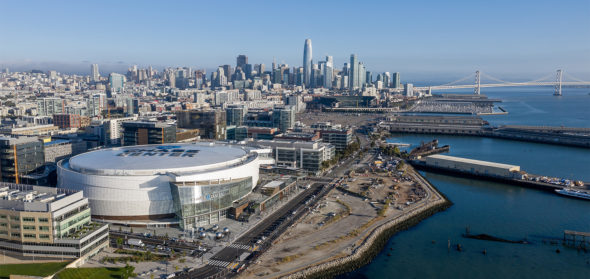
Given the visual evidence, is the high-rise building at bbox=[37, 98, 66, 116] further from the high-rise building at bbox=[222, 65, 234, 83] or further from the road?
the high-rise building at bbox=[222, 65, 234, 83]

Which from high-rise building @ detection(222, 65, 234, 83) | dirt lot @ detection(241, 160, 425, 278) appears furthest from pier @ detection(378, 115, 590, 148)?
high-rise building @ detection(222, 65, 234, 83)

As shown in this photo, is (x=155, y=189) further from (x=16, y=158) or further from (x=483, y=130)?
(x=483, y=130)

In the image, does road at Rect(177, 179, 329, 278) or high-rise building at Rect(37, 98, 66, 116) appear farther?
high-rise building at Rect(37, 98, 66, 116)

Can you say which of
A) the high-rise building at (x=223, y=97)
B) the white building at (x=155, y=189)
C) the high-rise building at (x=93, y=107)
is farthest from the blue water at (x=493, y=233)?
the high-rise building at (x=223, y=97)

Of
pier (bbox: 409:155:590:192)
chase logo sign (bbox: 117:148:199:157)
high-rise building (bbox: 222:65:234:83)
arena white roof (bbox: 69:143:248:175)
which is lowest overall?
pier (bbox: 409:155:590:192)

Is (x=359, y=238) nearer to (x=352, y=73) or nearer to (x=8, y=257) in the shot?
(x=8, y=257)

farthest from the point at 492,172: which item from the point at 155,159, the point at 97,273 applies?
the point at 97,273

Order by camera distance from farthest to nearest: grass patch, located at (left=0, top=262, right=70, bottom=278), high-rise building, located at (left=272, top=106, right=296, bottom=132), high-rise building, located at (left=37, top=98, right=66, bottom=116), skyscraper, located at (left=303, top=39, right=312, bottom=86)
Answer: skyscraper, located at (left=303, top=39, right=312, bottom=86)
high-rise building, located at (left=37, top=98, right=66, bottom=116)
high-rise building, located at (left=272, top=106, right=296, bottom=132)
grass patch, located at (left=0, top=262, right=70, bottom=278)
